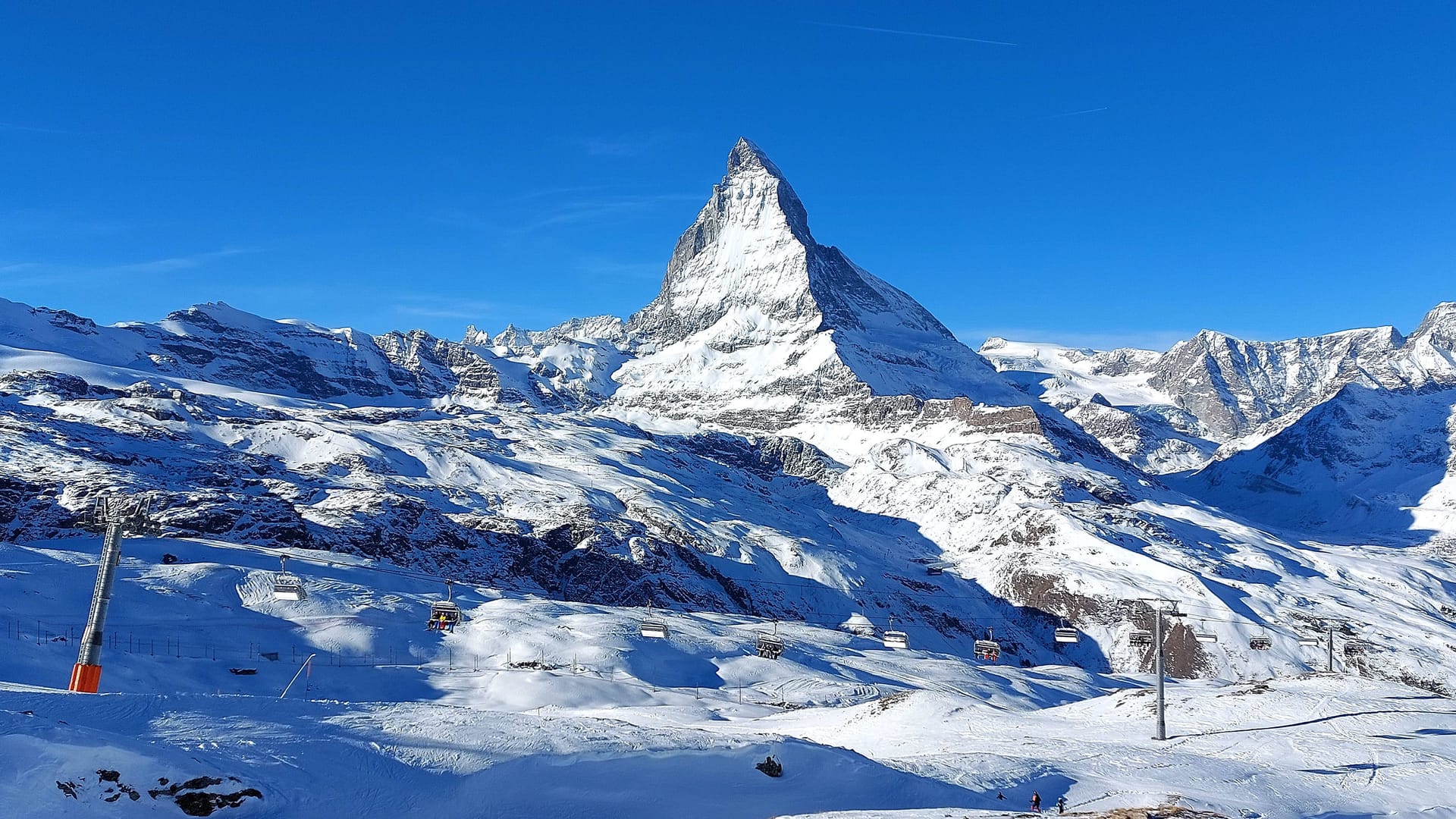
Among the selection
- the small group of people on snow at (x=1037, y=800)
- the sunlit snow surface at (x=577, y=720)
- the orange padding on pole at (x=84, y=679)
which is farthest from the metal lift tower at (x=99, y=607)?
the small group of people on snow at (x=1037, y=800)

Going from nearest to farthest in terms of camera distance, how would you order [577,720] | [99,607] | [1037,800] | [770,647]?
[99,607] < [1037,800] < [577,720] < [770,647]

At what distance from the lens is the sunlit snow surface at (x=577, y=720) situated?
31297 millimetres

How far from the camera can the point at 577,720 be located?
4550 cm

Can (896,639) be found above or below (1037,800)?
above

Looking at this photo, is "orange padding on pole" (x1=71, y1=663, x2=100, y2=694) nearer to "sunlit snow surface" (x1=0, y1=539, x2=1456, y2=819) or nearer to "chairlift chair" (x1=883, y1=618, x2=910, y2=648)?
"sunlit snow surface" (x1=0, y1=539, x2=1456, y2=819)

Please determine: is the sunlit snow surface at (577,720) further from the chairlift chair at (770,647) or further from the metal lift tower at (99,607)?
the metal lift tower at (99,607)

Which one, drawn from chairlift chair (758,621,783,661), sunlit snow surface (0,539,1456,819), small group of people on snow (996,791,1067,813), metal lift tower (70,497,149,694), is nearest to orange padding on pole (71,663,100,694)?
metal lift tower (70,497,149,694)

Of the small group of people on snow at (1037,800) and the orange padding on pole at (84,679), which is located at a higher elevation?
the orange padding on pole at (84,679)

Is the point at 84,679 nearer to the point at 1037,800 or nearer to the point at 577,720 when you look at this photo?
the point at 577,720

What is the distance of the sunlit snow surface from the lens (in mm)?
31297

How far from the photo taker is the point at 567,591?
567 feet

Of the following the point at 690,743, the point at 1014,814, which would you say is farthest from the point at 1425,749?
the point at 690,743

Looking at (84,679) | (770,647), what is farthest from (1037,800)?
(770,647)

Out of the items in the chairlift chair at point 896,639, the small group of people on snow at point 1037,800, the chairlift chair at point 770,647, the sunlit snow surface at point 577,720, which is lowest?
the small group of people on snow at point 1037,800
